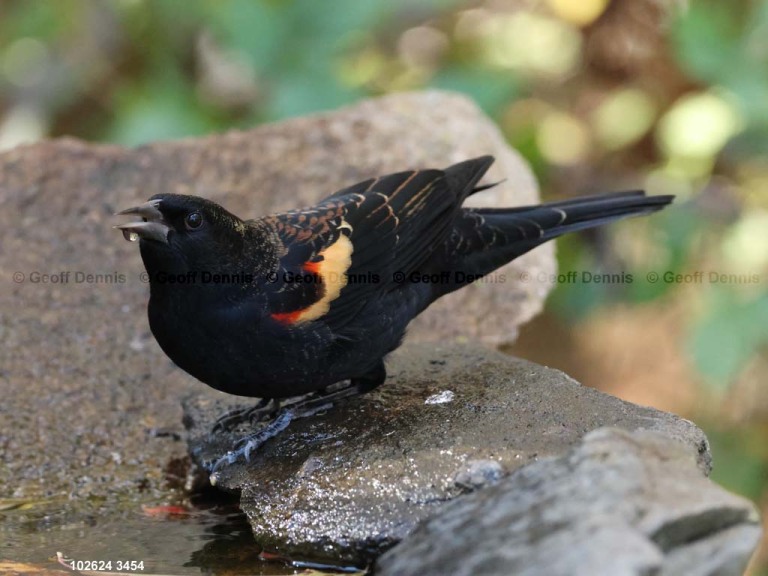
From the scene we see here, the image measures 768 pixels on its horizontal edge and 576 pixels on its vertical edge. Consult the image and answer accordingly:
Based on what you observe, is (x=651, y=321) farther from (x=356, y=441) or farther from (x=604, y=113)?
(x=356, y=441)

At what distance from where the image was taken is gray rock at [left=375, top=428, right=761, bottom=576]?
74.0 inches

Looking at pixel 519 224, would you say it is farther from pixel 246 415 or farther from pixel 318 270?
pixel 246 415

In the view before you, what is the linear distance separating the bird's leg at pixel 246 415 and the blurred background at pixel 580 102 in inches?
95.4

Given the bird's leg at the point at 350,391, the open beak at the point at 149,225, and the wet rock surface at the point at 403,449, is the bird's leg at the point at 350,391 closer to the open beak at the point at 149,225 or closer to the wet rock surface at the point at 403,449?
the wet rock surface at the point at 403,449

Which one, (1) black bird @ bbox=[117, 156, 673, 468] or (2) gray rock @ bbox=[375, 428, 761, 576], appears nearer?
(2) gray rock @ bbox=[375, 428, 761, 576]

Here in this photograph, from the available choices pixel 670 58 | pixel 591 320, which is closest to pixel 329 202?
pixel 591 320

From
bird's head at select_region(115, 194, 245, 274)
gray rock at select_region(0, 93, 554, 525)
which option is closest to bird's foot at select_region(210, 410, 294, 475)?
gray rock at select_region(0, 93, 554, 525)

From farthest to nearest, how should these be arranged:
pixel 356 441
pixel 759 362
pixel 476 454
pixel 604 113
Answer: pixel 604 113
pixel 759 362
pixel 356 441
pixel 476 454

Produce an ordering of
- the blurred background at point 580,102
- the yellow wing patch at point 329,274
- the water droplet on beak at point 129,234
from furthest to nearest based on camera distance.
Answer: the blurred background at point 580,102 < the yellow wing patch at point 329,274 < the water droplet on beak at point 129,234

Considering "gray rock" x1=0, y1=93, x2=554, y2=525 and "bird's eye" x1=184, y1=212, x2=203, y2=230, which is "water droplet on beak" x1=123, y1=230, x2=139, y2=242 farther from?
"gray rock" x1=0, y1=93, x2=554, y2=525

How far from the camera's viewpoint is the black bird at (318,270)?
114 inches

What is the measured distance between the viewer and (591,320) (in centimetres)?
660

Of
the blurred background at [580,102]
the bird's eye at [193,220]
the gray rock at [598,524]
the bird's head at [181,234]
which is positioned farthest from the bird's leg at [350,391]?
the blurred background at [580,102]

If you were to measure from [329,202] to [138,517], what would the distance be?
122 centimetres
